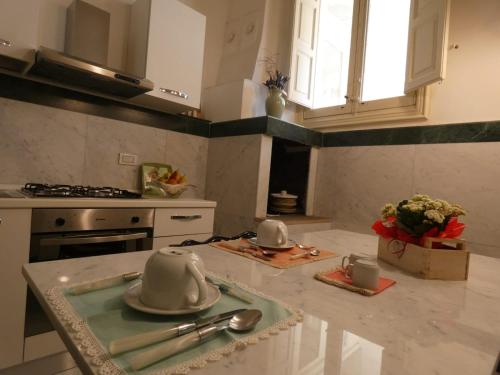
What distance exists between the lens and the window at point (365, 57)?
2.11 m

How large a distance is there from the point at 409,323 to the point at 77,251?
150cm

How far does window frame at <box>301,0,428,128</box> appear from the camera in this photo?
239 cm

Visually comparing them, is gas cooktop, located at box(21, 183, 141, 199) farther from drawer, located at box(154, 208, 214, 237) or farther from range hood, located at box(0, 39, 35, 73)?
range hood, located at box(0, 39, 35, 73)

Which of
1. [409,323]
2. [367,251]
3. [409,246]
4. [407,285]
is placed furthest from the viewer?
[367,251]

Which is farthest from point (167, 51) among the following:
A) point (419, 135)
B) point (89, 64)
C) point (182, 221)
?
point (419, 135)

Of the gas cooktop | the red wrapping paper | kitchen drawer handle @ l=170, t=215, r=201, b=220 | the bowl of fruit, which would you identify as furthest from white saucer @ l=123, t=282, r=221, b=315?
the bowl of fruit

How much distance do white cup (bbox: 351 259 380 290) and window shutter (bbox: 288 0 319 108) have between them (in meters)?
2.36

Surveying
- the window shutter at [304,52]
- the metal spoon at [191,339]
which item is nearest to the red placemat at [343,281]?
the metal spoon at [191,339]

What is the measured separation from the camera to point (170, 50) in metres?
2.04

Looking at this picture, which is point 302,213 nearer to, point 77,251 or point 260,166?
point 260,166

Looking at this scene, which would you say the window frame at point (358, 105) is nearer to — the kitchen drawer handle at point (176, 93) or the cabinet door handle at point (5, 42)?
the kitchen drawer handle at point (176, 93)

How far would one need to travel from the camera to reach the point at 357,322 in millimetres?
513

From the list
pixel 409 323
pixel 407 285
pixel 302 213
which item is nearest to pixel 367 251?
pixel 407 285

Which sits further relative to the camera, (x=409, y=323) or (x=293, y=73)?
(x=293, y=73)
